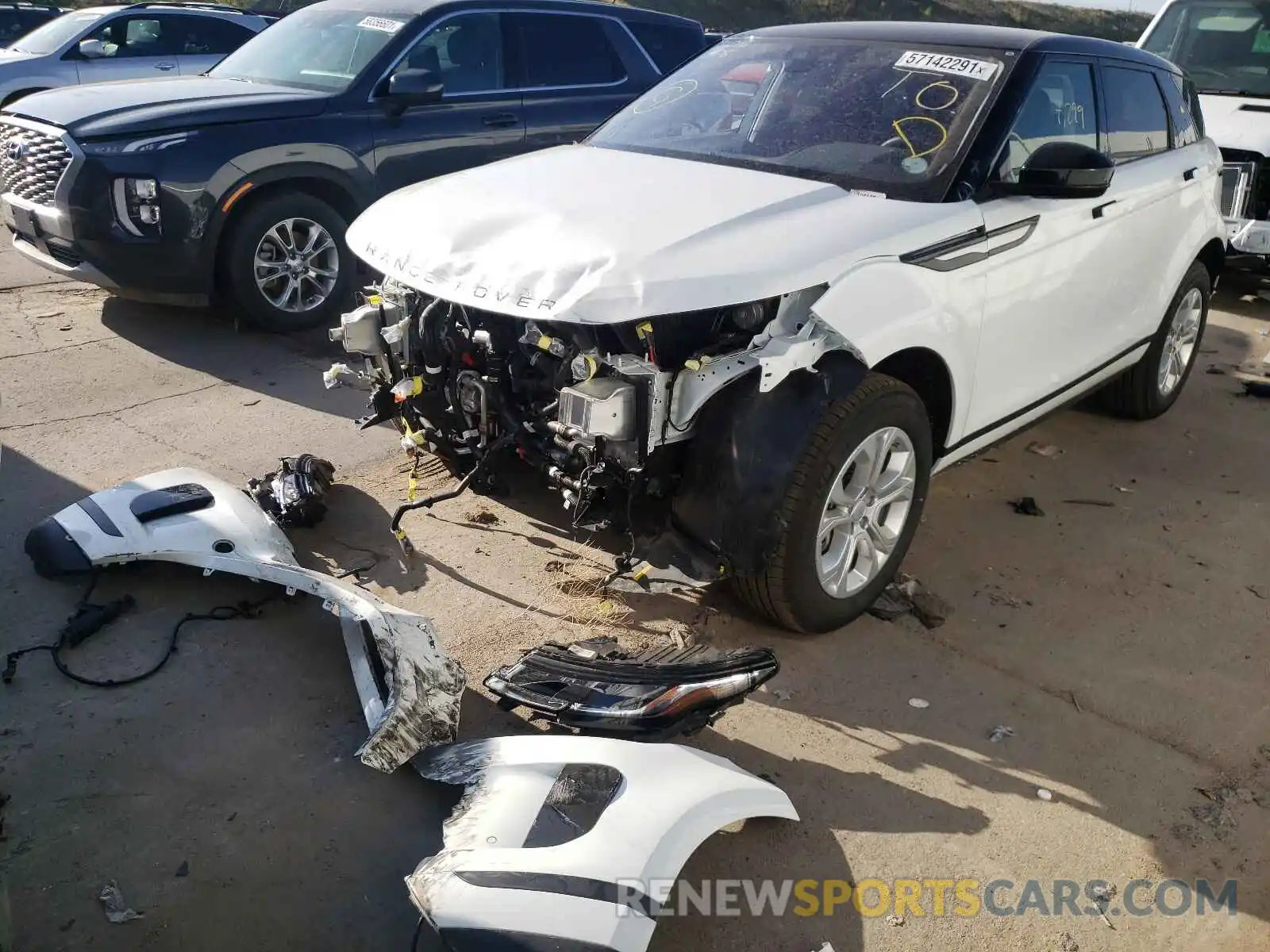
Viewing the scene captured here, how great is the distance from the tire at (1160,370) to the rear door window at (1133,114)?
834 mm

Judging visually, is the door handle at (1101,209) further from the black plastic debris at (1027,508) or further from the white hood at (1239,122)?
Answer: the white hood at (1239,122)

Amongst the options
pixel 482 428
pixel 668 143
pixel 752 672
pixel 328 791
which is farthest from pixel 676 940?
pixel 668 143

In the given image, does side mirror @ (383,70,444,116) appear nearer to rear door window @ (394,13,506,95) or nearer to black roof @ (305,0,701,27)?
rear door window @ (394,13,506,95)

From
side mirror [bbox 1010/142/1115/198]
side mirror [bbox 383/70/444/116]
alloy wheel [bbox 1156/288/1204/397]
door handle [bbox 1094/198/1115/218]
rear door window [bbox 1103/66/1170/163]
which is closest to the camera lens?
side mirror [bbox 1010/142/1115/198]

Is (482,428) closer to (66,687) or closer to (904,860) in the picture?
(66,687)

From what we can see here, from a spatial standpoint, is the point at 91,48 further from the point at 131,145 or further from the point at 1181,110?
the point at 1181,110

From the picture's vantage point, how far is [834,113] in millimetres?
3992

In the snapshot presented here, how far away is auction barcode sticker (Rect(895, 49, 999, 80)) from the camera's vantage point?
3.93m

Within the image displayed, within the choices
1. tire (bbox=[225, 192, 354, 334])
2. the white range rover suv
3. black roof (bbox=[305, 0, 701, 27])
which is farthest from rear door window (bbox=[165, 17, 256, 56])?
the white range rover suv

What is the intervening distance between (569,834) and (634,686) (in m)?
0.61

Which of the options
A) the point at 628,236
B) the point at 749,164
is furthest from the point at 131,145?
the point at 628,236

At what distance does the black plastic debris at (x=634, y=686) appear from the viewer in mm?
2828

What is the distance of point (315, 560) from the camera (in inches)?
155

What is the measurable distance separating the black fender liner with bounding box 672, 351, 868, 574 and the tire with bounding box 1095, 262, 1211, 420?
2930mm
